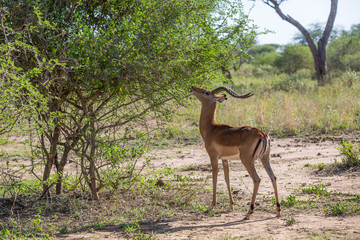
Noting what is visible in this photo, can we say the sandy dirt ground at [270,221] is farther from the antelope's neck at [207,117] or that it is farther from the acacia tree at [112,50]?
the acacia tree at [112,50]

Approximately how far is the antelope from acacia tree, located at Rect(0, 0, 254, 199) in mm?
418

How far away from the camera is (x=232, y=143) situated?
19.2 feet

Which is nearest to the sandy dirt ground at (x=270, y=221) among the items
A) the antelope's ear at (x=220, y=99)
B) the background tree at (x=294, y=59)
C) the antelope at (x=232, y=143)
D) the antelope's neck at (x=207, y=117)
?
the antelope at (x=232, y=143)

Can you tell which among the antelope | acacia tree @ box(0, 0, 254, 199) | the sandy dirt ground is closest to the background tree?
the sandy dirt ground

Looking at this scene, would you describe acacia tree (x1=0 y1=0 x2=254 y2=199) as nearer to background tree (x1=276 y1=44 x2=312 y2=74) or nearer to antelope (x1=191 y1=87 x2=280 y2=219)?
antelope (x1=191 y1=87 x2=280 y2=219)

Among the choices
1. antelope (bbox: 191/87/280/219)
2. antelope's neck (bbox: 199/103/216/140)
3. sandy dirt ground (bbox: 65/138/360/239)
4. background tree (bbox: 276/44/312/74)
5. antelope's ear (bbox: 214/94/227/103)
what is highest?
background tree (bbox: 276/44/312/74)

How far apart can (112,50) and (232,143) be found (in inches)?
78.7

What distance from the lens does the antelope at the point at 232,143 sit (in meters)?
5.60

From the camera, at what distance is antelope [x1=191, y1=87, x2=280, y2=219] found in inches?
220

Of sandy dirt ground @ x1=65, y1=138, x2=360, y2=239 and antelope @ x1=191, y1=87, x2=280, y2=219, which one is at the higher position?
antelope @ x1=191, y1=87, x2=280, y2=219

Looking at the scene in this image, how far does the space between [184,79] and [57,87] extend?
179 centimetres

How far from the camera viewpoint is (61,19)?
581 cm

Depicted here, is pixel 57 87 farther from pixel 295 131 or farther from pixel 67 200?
pixel 295 131

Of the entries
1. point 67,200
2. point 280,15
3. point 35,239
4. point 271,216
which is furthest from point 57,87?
point 280,15
